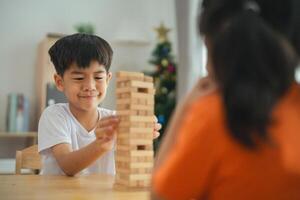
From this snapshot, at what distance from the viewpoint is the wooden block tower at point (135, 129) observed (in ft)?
3.39

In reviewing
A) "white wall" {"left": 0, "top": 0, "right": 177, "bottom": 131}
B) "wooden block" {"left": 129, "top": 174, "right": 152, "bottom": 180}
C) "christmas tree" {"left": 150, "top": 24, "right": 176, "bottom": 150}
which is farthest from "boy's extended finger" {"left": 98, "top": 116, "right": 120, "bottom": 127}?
"white wall" {"left": 0, "top": 0, "right": 177, "bottom": 131}

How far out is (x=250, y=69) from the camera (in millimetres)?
482

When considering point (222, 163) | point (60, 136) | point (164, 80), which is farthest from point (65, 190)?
point (164, 80)

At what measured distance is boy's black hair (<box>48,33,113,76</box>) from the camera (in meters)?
1.45

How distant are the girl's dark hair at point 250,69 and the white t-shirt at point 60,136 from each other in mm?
1032

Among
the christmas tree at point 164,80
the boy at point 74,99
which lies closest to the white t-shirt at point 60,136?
the boy at point 74,99

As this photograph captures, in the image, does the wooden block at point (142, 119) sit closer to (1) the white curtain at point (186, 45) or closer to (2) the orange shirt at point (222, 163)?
(2) the orange shirt at point (222, 163)

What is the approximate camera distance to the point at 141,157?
3.45 feet

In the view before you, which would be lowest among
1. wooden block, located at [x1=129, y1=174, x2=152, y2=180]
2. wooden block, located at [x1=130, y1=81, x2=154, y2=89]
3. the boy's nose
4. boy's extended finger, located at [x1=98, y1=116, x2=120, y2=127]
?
wooden block, located at [x1=129, y1=174, x2=152, y2=180]

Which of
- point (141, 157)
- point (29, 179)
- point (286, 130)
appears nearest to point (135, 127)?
point (141, 157)

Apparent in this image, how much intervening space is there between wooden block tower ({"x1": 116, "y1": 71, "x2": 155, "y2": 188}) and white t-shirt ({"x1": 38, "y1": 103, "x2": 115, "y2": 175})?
44 centimetres

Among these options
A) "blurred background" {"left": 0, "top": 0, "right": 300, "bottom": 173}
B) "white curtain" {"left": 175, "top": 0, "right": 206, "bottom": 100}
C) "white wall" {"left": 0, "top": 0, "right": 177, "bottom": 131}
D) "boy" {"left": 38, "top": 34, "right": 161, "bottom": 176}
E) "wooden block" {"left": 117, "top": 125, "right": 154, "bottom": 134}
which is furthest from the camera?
"white wall" {"left": 0, "top": 0, "right": 177, "bottom": 131}

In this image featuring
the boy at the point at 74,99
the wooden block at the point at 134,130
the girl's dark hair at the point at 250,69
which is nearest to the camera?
the girl's dark hair at the point at 250,69

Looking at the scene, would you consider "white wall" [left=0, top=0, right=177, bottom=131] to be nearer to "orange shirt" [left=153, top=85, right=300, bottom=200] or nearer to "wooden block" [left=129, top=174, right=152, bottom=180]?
"wooden block" [left=129, top=174, right=152, bottom=180]
